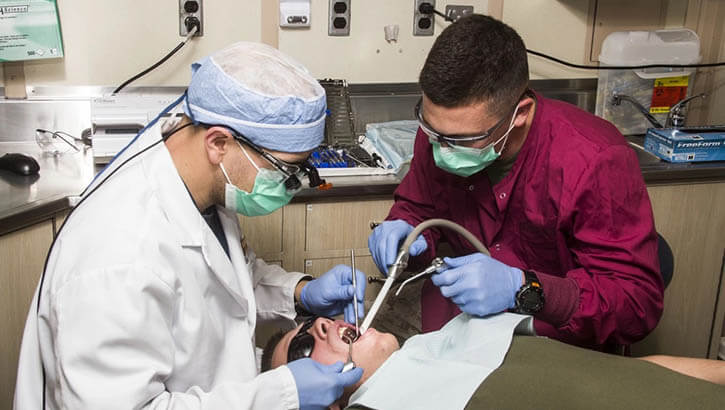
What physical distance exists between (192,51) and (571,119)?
55.3 inches

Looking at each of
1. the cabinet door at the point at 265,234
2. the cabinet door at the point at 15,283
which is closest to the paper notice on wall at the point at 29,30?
the cabinet door at the point at 15,283

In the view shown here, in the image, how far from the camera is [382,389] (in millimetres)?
1482

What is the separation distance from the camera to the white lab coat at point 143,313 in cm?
121

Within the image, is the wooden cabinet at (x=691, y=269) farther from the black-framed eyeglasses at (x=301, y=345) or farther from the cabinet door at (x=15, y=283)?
the cabinet door at (x=15, y=283)

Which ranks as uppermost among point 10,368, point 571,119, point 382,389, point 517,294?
point 571,119

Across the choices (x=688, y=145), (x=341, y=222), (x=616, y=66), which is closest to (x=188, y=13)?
(x=341, y=222)

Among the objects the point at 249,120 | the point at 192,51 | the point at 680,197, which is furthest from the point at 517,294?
the point at 192,51

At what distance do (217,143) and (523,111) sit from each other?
742 millimetres

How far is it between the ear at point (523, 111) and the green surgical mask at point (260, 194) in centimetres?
57

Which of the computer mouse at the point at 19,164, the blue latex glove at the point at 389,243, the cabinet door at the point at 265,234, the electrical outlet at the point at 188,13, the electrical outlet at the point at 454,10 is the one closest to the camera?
the blue latex glove at the point at 389,243

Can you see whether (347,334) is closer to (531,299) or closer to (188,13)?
(531,299)

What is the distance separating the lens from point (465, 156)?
1681mm

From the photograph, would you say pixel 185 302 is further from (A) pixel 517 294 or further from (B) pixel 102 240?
(A) pixel 517 294

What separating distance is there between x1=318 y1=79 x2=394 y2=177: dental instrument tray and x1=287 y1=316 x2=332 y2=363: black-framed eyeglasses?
0.69m
